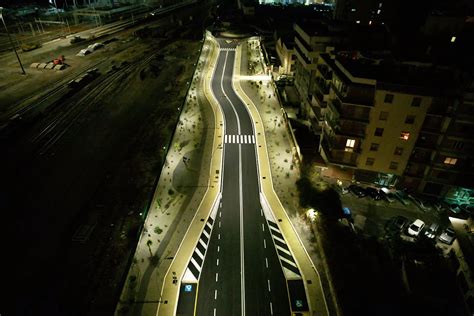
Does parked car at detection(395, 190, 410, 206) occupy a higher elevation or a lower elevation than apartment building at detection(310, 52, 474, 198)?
lower

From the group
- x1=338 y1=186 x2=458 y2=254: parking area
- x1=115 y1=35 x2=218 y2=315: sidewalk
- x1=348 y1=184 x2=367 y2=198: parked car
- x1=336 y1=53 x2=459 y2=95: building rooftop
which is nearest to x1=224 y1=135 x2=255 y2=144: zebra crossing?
x1=115 y1=35 x2=218 y2=315: sidewalk

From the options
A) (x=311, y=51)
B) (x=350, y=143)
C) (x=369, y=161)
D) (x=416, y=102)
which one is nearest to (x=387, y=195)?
(x=369, y=161)

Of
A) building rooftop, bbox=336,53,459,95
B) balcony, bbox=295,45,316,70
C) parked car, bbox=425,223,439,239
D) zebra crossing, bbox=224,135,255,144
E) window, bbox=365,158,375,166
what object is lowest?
parked car, bbox=425,223,439,239

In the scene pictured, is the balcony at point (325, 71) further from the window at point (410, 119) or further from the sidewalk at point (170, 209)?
the sidewalk at point (170, 209)

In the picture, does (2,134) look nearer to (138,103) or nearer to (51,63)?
(138,103)

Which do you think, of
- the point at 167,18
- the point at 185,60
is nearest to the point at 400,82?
the point at 185,60

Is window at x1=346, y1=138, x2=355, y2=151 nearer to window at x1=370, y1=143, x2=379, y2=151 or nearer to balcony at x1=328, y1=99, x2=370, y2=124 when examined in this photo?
window at x1=370, y1=143, x2=379, y2=151
